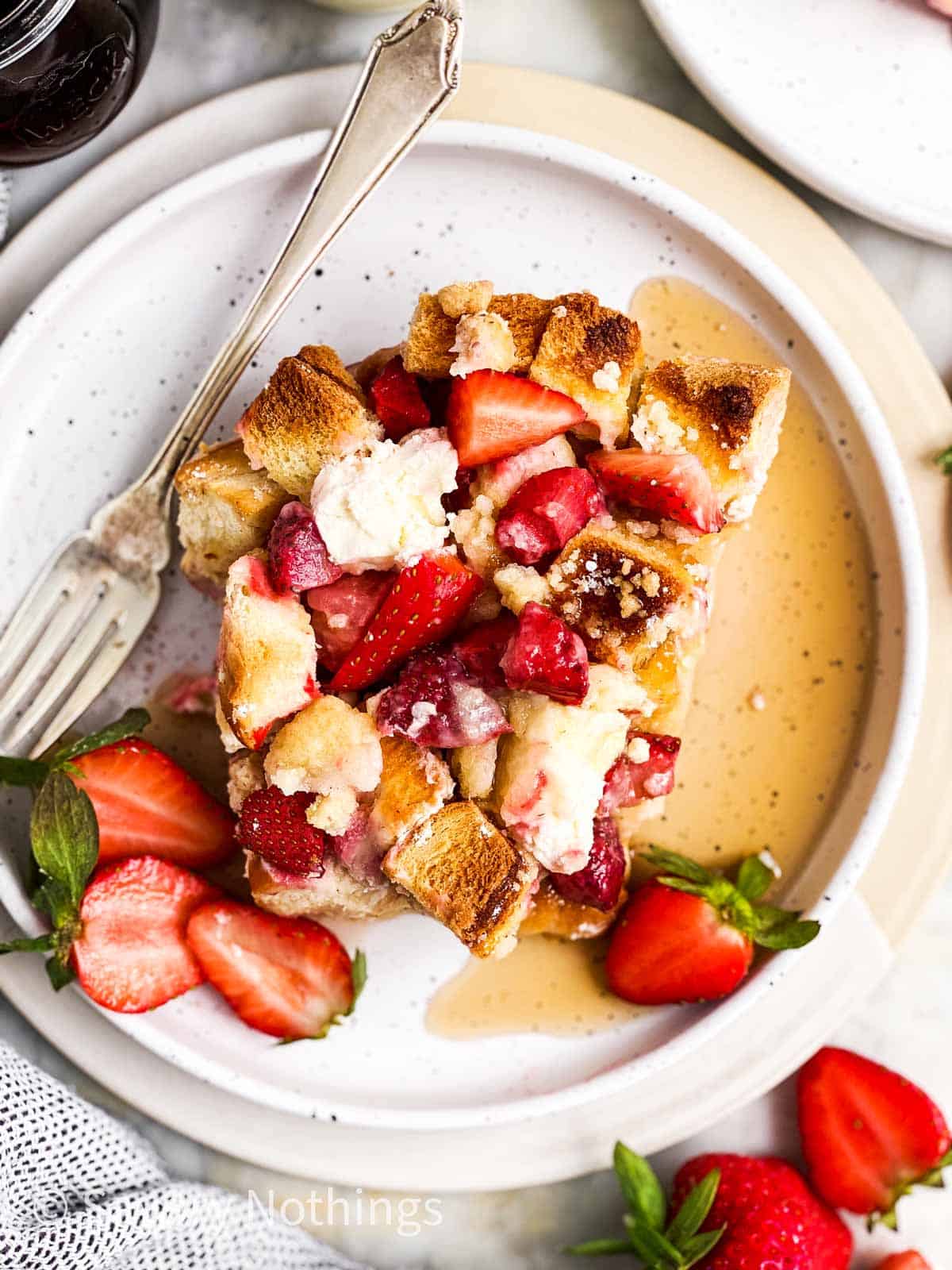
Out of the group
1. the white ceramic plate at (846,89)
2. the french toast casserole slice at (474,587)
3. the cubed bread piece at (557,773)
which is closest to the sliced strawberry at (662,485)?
the french toast casserole slice at (474,587)

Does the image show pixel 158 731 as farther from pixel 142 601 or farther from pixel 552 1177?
pixel 552 1177

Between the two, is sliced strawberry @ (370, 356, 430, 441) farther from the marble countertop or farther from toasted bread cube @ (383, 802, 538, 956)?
the marble countertop

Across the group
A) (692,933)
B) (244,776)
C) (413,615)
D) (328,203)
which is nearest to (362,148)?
(328,203)

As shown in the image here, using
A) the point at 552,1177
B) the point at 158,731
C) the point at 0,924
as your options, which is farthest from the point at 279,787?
the point at 552,1177

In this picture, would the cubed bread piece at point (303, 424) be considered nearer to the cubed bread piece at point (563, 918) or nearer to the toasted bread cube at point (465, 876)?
the toasted bread cube at point (465, 876)

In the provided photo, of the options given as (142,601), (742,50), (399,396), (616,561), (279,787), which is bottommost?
(279,787)

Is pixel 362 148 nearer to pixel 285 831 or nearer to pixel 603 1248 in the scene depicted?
pixel 285 831
